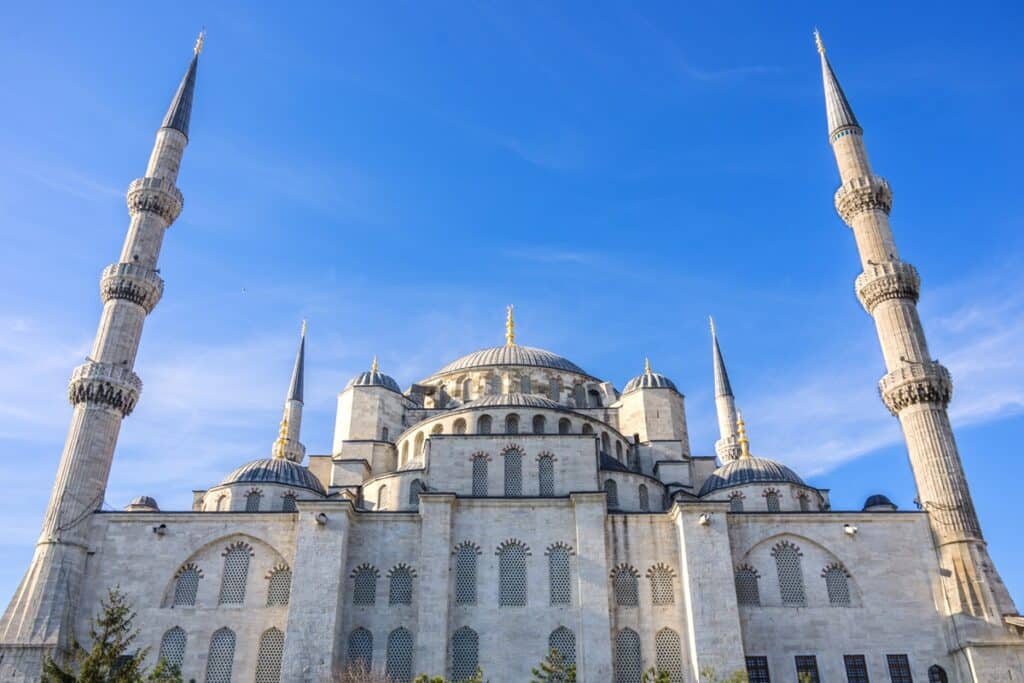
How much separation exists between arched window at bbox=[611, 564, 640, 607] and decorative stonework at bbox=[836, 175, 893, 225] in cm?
1305

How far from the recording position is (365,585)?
1958 centimetres

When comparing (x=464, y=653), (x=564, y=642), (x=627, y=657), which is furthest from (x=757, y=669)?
(x=464, y=653)

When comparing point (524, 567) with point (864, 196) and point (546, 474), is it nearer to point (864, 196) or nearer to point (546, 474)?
point (546, 474)

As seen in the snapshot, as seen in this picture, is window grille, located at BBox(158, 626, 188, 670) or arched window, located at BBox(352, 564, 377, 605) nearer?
window grille, located at BBox(158, 626, 188, 670)

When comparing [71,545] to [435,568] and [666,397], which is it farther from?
[666,397]

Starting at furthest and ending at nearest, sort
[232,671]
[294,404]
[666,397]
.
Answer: [294,404] → [666,397] → [232,671]

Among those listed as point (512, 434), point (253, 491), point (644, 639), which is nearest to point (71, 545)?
point (253, 491)

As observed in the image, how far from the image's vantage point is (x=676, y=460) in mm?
24984

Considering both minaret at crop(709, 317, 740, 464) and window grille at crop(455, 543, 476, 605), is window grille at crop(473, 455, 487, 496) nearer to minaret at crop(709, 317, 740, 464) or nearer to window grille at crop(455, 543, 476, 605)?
window grille at crop(455, 543, 476, 605)

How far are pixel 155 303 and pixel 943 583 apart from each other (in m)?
21.8

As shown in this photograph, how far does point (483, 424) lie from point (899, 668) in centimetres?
1140

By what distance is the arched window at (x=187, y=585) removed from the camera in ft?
64.0

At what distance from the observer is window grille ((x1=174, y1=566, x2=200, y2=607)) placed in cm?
1950

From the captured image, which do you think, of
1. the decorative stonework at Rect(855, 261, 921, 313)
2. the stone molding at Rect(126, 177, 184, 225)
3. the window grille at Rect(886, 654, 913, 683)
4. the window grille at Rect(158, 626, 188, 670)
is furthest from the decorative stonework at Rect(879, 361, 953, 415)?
the stone molding at Rect(126, 177, 184, 225)
